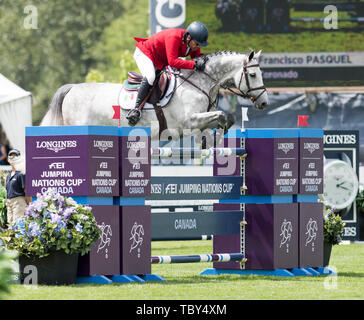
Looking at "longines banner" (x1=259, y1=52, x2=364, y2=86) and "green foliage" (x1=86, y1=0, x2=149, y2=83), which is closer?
"longines banner" (x1=259, y1=52, x2=364, y2=86)

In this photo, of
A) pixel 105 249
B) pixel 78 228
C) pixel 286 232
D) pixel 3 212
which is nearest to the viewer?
pixel 78 228

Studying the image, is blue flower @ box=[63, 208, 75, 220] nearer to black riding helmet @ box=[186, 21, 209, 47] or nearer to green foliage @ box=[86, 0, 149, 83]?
black riding helmet @ box=[186, 21, 209, 47]

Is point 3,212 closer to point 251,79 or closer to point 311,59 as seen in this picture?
point 251,79

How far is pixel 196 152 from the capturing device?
970 centimetres

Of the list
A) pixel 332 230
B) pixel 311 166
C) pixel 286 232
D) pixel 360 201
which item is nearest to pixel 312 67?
pixel 360 201

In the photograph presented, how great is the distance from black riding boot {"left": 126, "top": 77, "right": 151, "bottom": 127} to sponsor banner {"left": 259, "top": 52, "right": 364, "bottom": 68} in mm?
13172

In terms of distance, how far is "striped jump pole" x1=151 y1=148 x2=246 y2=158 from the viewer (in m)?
9.52

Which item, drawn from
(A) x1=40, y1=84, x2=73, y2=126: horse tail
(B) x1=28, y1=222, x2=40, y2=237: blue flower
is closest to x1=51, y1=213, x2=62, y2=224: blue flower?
(B) x1=28, y1=222, x2=40, y2=237: blue flower

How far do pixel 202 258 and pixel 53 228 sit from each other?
1.86 m

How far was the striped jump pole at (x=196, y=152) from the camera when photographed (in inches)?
375

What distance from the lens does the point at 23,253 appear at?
8453 mm

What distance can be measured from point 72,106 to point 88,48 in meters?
45.9
